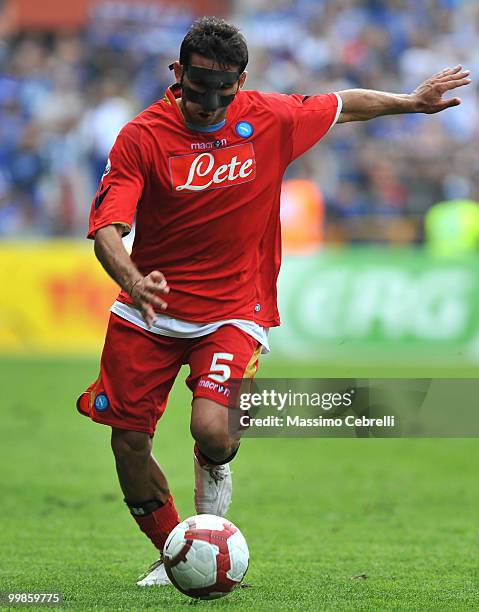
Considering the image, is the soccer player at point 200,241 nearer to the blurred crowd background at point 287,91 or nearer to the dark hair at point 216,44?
the dark hair at point 216,44

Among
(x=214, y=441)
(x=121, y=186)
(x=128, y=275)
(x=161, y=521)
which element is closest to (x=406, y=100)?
(x=121, y=186)

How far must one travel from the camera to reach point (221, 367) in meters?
5.56

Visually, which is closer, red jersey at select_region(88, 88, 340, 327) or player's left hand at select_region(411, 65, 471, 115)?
red jersey at select_region(88, 88, 340, 327)

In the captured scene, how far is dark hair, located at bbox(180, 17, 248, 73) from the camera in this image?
541 centimetres

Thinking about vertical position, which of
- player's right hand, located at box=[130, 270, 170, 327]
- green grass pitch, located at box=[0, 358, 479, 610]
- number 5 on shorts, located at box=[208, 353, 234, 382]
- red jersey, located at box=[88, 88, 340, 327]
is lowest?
green grass pitch, located at box=[0, 358, 479, 610]

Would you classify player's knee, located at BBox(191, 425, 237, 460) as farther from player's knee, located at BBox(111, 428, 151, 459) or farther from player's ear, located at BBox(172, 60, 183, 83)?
player's ear, located at BBox(172, 60, 183, 83)

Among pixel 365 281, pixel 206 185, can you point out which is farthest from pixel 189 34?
pixel 365 281

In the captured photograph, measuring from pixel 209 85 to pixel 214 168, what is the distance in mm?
395

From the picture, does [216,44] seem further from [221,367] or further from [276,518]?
[276,518]

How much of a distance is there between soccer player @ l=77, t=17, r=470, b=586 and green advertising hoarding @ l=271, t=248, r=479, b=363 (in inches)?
411

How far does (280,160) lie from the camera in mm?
5820

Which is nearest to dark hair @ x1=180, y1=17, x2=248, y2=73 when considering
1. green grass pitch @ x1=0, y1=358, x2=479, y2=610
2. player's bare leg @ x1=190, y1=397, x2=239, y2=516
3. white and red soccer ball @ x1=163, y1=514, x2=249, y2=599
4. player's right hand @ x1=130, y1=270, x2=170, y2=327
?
player's right hand @ x1=130, y1=270, x2=170, y2=327

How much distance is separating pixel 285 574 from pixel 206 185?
201 cm

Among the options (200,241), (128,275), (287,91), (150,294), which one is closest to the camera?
(150,294)
